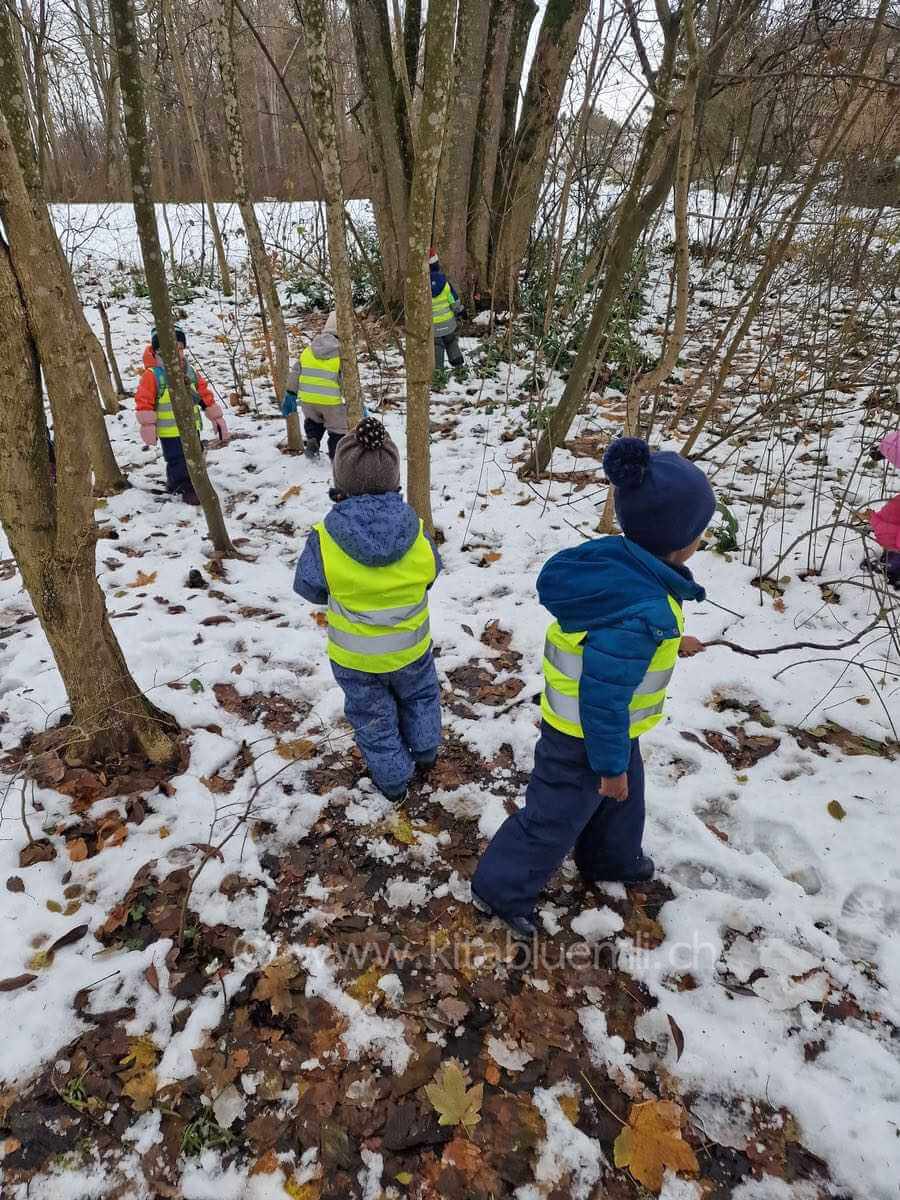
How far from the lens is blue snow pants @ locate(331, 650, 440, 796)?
8.50 feet

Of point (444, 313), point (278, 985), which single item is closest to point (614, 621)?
point (278, 985)

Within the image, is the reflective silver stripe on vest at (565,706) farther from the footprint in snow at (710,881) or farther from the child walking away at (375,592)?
the footprint in snow at (710,881)

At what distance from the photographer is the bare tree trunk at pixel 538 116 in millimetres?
7043

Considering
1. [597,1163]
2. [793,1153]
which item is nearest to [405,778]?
[597,1163]

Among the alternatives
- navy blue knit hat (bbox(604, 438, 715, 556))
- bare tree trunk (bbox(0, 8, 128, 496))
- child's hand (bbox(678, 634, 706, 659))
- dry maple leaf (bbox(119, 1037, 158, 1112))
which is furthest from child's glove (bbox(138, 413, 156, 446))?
navy blue knit hat (bbox(604, 438, 715, 556))

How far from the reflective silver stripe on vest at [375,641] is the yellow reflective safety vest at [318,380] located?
393cm

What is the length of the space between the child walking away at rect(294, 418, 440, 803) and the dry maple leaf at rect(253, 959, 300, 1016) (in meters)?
0.78

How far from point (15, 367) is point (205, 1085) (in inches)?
90.1

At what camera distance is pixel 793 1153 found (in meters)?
1.66

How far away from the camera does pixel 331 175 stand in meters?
3.16

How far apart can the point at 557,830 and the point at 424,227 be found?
268cm

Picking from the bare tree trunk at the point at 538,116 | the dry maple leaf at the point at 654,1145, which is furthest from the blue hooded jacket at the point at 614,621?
the bare tree trunk at the point at 538,116

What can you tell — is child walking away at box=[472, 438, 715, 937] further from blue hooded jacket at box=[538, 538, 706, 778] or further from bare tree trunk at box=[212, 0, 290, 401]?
bare tree trunk at box=[212, 0, 290, 401]

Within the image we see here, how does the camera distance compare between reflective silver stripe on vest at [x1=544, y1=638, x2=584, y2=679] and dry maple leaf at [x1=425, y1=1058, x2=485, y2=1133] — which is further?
reflective silver stripe on vest at [x1=544, y1=638, x2=584, y2=679]
